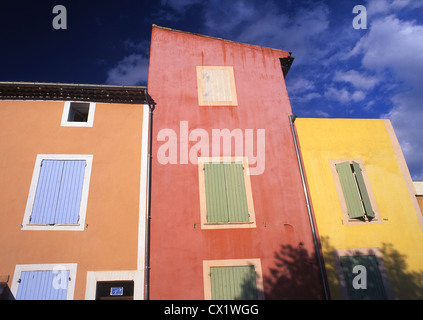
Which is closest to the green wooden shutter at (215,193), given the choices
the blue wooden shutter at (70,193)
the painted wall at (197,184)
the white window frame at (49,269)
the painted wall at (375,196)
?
the painted wall at (197,184)

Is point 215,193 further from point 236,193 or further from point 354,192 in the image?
point 354,192

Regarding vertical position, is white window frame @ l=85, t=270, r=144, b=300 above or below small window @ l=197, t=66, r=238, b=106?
below

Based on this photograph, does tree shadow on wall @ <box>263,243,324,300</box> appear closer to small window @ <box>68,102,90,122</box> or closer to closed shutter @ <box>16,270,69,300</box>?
closed shutter @ <box>16,270,69,300</box>

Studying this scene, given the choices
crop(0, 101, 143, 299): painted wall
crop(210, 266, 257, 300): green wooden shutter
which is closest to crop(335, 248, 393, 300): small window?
crop(210, 266, 257, 300): green wooden shutter

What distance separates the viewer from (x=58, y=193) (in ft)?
25.5

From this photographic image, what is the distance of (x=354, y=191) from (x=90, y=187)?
26.8 feet

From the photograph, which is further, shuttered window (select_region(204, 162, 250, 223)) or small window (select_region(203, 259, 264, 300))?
shuttered window (select_region(204, 162, 250, 223))

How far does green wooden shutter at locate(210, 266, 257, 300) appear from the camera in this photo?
7.21 meters

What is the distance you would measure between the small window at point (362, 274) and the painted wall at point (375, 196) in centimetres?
17

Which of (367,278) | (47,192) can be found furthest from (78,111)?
(367,278)

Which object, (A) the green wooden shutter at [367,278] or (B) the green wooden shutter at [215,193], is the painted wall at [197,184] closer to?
(B) the green wooden shutter at [215,193]

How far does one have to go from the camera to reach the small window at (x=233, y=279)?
284 inches
